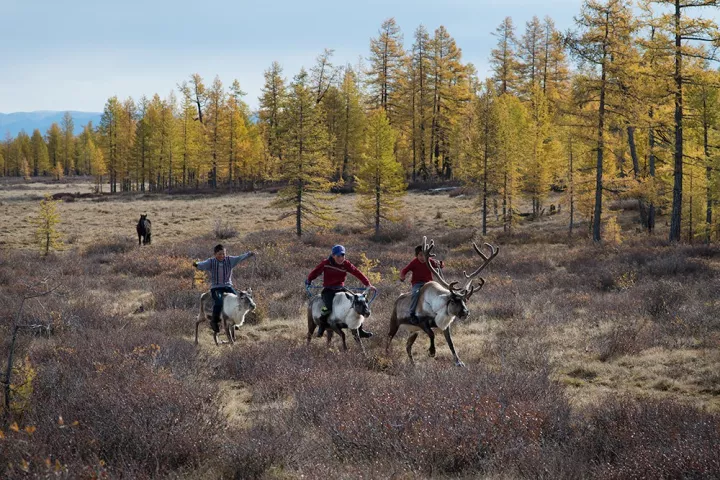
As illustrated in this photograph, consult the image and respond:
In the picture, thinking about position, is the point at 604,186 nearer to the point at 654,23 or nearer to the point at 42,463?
the point at 654,23

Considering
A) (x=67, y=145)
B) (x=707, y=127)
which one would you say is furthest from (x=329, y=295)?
(x=67, y=145)

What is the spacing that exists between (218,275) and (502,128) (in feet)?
76.7

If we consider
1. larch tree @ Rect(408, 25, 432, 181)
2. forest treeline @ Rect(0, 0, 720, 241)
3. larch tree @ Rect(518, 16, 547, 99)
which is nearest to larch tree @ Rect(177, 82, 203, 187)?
forest treeline @ Rect(0, 0, 720, 241)

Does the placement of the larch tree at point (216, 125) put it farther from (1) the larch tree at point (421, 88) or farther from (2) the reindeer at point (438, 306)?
(2) the reindeer at point (438, 306)

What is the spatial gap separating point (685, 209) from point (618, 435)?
26.2 metres

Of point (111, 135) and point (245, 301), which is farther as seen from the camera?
point (111, 135)

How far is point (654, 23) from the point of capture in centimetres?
2000

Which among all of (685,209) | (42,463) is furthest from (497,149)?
(42,463)

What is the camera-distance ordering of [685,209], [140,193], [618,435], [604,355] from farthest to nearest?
[140,193], [685,209], [604,355], [618,435]

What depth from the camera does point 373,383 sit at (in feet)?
24.1

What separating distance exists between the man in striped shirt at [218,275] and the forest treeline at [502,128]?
18398 millimetres

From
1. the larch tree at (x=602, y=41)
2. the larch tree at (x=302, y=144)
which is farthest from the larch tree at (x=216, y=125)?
the larch tree at (x=602, y=41)

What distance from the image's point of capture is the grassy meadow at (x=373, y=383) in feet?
16.1

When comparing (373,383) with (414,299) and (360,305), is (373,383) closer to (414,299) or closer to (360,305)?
(360,305)
